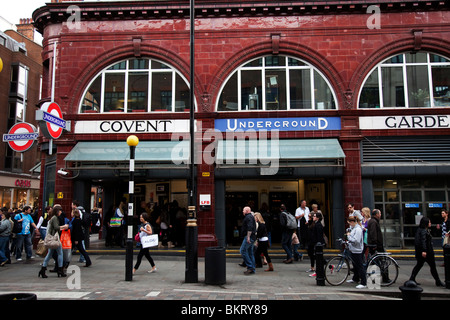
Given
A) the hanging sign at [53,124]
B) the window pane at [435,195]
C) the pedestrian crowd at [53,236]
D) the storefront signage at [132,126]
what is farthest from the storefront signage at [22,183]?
the window pane at [435,195]

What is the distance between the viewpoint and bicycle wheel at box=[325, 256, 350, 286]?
9.42m

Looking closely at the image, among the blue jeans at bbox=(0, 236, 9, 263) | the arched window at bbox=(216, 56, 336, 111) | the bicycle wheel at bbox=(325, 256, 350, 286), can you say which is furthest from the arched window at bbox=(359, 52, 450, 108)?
the blue jeans at bbox=(0, 236, 9, 263)

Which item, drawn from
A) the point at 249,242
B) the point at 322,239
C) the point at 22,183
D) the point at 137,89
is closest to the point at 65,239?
the point at 249,242

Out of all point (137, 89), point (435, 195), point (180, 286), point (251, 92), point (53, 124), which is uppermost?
point (137, 89)

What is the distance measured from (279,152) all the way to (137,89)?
6.51m

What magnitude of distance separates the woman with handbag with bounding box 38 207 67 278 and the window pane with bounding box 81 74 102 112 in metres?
6.24

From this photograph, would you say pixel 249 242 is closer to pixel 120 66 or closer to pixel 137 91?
pixel 137 91

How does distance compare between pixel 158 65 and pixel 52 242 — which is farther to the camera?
pixel 158 65

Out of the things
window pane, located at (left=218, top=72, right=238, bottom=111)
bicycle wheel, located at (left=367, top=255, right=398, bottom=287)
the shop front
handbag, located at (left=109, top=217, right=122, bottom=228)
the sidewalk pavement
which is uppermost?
window pane, located at (left=218, top=72, right=238, bottom=111)

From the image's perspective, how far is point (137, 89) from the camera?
51.4 feet

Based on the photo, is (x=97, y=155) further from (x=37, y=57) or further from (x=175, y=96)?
(x=37, y=57)

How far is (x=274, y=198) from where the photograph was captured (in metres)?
17.7

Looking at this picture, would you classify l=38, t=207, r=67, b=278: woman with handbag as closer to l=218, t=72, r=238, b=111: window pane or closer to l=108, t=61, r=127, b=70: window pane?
l=108, t=61, r=127, b=70: window pane

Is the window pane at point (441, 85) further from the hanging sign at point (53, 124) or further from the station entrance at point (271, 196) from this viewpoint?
the hanging sign at point (53, 124)
